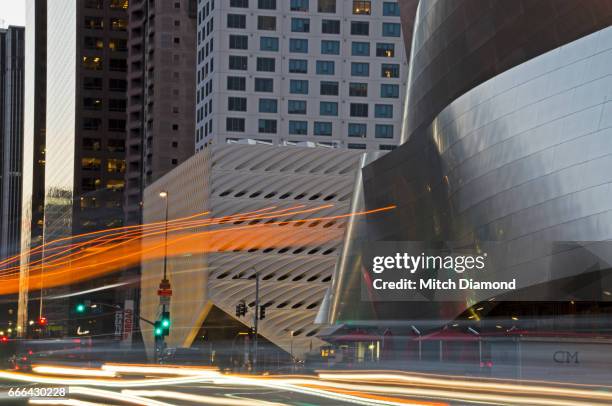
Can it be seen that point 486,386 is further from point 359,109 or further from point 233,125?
point 359,109

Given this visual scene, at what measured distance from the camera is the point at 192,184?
119562 millimetres

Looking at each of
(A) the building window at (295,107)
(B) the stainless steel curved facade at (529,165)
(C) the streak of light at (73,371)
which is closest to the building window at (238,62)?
(A) the building window at (295,107)

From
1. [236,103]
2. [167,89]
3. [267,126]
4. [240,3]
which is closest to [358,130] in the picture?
[267,126]

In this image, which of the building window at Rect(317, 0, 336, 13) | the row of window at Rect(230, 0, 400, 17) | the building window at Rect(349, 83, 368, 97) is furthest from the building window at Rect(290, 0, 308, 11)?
the building window at Rect(349, 83, 368, 97)

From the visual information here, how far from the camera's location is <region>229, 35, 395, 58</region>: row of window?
490ft

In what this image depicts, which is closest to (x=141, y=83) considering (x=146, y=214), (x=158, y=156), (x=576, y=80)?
(x=158, y=156)

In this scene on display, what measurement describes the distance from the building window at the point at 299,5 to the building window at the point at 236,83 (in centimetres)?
1234

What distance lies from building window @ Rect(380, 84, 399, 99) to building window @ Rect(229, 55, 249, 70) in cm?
1920

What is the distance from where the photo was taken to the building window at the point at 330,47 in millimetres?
151750

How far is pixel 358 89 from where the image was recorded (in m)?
152

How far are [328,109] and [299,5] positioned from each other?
1485cm

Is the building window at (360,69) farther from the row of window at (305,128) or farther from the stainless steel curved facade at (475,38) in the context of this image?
the stainless steel curved facade at (475,38)

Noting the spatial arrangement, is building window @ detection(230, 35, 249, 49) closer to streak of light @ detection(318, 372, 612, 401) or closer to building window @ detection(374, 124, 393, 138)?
building window @ detection(374, 124, 393, 138)

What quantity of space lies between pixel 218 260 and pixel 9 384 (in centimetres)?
9276
